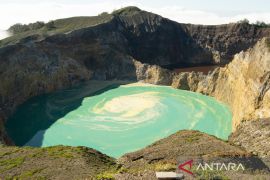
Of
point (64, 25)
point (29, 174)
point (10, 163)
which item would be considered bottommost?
point (10, 163)

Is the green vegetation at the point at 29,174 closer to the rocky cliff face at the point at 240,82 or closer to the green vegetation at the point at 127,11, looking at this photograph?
the rocky cliff face at the point at 240,82

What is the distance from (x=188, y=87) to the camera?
9850 cm

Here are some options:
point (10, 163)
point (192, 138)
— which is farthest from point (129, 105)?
point (10, 163)

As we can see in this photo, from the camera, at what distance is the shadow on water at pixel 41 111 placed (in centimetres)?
7125

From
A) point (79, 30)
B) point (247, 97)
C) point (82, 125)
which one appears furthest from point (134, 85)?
point (247, 97)

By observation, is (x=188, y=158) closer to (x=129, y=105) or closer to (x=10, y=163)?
(x=10, y=163)

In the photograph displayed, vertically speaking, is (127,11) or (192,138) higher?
(127,11)

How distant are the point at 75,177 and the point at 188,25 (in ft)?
394

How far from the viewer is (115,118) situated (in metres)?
76.8

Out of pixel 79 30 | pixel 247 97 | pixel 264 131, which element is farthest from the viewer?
pixel 79 30

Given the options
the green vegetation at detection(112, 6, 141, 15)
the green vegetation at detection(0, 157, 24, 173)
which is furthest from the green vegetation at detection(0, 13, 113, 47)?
the green vegetation at detection(0, 157, 24, 173)

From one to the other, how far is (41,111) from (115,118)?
18582mm

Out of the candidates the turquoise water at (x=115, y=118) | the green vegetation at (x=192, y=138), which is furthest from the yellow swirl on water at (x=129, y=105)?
the green vegetation at (x=192, y=138)

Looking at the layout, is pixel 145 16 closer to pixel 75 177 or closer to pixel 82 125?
pixel 82 125
